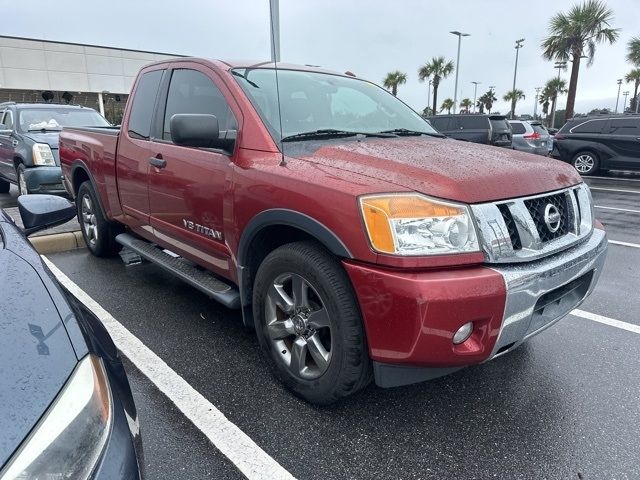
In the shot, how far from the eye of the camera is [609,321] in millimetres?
3715

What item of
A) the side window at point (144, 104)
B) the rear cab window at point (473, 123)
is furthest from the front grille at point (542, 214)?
the rear cab window at point (473, 123)

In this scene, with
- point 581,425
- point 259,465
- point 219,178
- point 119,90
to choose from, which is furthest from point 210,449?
point 119,90

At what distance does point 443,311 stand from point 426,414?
0.90m

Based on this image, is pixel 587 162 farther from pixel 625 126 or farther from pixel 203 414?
pixel 203 414

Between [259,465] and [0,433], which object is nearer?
[0,433]

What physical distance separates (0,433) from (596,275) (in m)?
2.84

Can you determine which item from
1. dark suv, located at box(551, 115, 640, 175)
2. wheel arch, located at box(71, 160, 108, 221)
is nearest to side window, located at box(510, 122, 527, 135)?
dark suv, located at box(551, 115, 640, 175)

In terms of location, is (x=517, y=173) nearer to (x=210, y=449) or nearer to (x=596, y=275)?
(x=596, y=275)

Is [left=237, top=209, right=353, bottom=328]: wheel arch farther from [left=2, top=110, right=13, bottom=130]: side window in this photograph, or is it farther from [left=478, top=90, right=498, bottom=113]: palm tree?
[left=478, top=90, right=498, bottom=113]: palm tree

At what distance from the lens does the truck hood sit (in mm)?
2113

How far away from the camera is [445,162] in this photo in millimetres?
2396

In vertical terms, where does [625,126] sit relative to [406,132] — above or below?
below

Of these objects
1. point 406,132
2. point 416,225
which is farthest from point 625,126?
point 416,225

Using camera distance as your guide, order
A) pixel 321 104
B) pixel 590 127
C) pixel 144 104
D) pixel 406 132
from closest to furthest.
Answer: pixel 321 104
pixel 406 132
pixel 144 104
pixel 590 127
